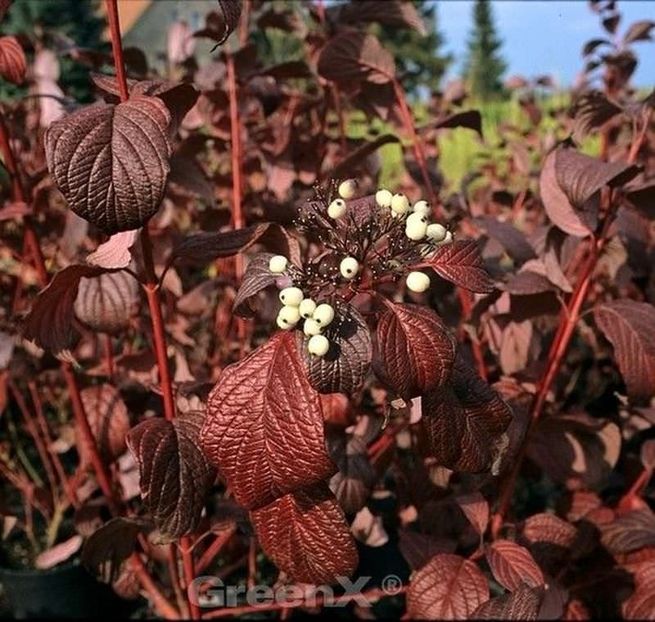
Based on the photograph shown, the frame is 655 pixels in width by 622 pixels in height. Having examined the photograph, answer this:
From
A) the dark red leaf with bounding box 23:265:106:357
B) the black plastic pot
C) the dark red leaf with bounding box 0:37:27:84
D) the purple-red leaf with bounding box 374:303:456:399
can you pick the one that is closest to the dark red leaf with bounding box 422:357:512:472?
the purple-red leaf with bounding box 374:303:456:399

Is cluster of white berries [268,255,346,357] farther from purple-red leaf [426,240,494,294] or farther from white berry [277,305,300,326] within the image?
purple-red leaf [426,240,494,294]

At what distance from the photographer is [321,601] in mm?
1082

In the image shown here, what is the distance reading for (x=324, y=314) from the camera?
637 millimetres

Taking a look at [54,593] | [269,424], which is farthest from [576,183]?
[54,593]

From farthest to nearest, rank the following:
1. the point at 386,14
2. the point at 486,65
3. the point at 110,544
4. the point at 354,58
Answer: the point at 486,65 < the point at 386,14 < the point at 354,58 < the point at 110,544

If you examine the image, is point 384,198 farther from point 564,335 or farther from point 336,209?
point 564,335

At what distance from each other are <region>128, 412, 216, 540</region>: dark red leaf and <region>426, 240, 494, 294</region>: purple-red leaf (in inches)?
13.9

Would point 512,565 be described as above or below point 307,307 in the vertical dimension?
below

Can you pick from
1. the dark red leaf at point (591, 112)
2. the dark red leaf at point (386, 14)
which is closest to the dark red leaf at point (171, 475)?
the dark red leaf at point (591, 112)

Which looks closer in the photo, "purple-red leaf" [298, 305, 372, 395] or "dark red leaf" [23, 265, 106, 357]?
"purple-red leaf" [298, 305, 372, 395]

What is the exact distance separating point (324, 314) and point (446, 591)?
0.53 metres

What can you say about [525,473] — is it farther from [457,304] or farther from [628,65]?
[628,65]

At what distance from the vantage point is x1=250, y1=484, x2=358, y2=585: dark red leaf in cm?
82

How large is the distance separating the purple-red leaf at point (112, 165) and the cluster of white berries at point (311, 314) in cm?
17
